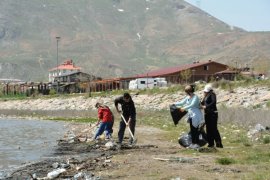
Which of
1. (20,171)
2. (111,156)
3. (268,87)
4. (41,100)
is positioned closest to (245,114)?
(111,156)

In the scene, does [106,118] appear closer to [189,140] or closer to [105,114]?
[105,114]

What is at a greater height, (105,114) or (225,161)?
(105,114)

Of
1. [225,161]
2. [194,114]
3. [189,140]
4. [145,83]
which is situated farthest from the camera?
[145,83]

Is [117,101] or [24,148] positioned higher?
[117,101]

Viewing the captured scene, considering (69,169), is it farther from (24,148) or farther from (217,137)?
(24,148)

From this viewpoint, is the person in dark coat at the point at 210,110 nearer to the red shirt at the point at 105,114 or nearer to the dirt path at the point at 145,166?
the dirt path at the point at 145,166

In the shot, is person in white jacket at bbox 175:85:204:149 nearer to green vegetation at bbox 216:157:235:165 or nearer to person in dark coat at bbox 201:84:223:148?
person in dark coat at bbox 201:84:223:148

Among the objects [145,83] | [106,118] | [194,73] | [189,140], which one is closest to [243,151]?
[189,140]

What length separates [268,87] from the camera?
47031mm

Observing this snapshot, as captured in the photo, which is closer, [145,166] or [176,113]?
[145,166]

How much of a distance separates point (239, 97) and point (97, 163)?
33.3 metres

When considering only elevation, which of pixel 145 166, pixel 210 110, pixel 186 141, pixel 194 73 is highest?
pixel 194 73

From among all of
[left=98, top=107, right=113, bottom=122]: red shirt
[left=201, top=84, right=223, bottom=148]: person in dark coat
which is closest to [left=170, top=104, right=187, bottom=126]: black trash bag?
[left=201, top=84, right=223, bottom=148]: person in dark coat

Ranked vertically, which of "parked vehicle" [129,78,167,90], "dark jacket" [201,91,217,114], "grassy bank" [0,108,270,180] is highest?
"parked vehicle" [129,78,167,90]
